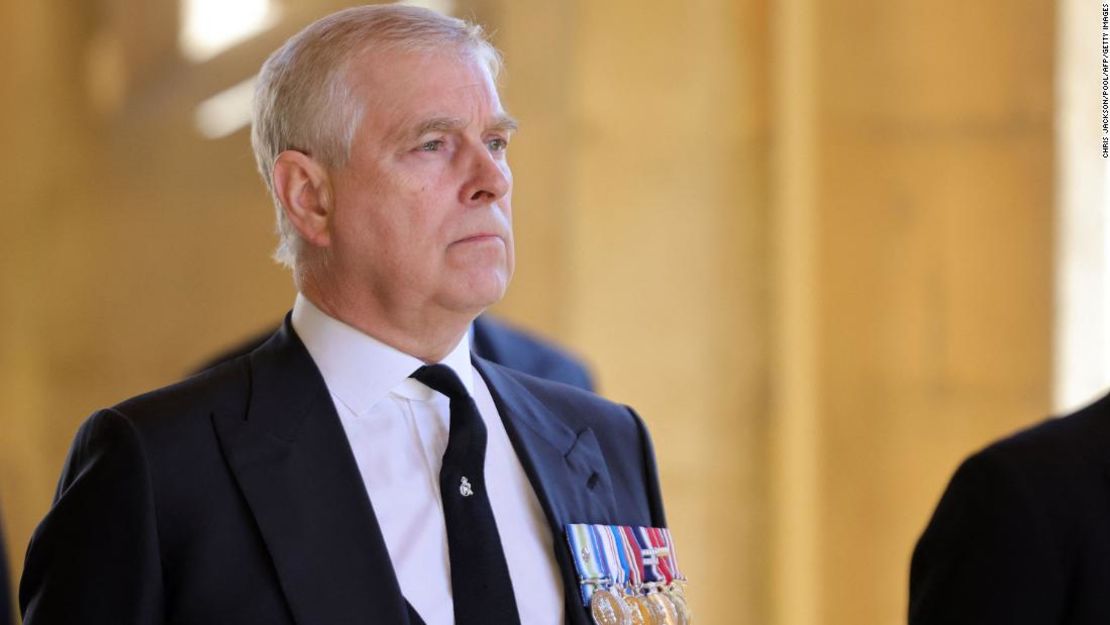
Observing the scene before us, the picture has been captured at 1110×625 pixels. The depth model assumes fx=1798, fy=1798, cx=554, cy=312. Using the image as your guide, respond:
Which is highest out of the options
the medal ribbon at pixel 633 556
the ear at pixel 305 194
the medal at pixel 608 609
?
the ear at pixel 305 194

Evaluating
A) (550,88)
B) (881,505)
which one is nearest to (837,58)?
(550,88)

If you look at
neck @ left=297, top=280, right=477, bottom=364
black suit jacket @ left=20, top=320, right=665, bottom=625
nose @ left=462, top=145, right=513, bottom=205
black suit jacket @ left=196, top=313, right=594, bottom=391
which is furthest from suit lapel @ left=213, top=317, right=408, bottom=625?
black suit jacket @ left=196, top=313, right=594, bottom=391

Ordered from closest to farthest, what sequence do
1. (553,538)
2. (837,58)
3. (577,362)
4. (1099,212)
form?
(553,538) < (577,362) < (1099,212) < (837,58)

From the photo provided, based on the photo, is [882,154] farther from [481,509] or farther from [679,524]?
[481,509]

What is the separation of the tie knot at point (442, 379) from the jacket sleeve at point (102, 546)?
1.40ft

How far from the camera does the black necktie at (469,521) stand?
243cm

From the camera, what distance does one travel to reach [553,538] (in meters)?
2.59

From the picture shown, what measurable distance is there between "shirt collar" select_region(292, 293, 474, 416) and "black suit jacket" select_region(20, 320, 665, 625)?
Answer: 3 cm

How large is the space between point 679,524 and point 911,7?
1782 mm

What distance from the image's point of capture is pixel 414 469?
2539 mm

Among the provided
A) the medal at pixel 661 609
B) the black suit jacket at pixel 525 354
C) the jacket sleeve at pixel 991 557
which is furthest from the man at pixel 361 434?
the black suit jacket at pixel 525 354

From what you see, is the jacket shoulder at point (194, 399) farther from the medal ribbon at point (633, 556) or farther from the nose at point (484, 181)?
the medal ribbon at point (633, 556)

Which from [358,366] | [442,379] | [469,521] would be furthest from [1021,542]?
[358,366]

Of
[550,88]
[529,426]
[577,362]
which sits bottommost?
[577,362]
